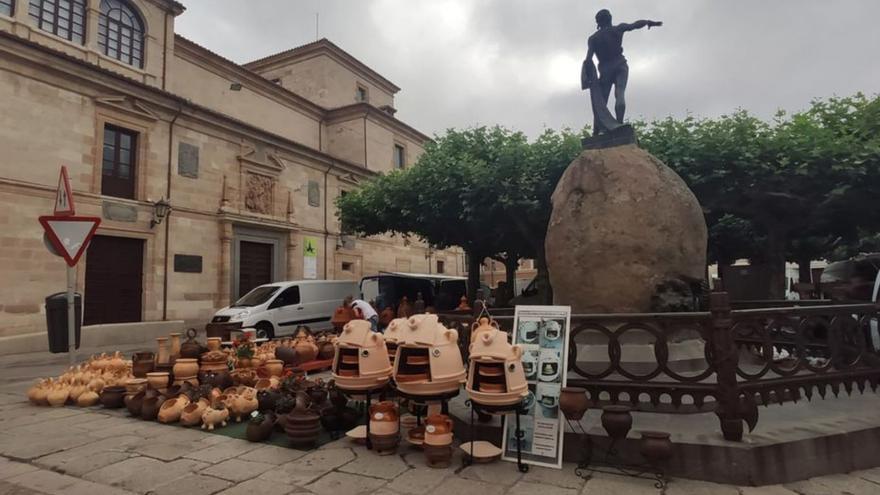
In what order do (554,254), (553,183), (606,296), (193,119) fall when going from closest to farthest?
(606,296) < (554,254) < (553,183) < (193,119)

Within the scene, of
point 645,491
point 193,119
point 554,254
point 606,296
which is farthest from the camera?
point 193,119

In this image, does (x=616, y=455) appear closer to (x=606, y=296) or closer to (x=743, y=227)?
(x=606, y=296)

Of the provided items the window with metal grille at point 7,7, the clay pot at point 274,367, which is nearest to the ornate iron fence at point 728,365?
the clay pot at point 274,367

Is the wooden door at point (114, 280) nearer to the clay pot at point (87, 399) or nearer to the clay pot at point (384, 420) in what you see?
the clay pot at point (87, 399)

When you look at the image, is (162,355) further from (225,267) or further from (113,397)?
(225,267)

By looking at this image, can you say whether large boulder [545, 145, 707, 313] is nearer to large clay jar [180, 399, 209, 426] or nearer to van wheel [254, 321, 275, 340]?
large clay jar [180, 399, 209, 426]

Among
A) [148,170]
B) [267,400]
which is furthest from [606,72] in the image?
Result: [148,170]

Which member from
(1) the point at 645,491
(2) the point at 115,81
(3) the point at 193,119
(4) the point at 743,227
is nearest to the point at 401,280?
(3) the point at 193,119

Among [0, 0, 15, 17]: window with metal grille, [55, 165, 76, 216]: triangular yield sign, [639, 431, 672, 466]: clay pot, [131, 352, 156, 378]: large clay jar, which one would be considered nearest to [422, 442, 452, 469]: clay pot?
[639, 431, 672, 466]: clay pot

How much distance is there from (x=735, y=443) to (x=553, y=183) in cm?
973

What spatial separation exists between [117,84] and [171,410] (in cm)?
1322

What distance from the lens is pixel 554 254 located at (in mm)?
6258

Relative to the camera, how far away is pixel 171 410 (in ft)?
18.8

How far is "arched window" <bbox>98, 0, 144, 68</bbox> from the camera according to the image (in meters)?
15.8
